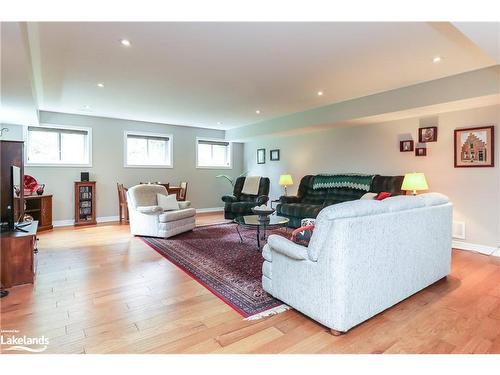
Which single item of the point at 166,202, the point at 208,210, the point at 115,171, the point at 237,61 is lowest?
the point at 208,210

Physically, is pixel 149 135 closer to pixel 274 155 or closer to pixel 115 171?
pixel 115 171

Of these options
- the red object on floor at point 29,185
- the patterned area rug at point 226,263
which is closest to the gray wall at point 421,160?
the patterned area rug at point 226,263

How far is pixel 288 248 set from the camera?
2.11 metres

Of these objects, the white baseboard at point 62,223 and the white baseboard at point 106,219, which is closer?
the white baseboard at point 62,223

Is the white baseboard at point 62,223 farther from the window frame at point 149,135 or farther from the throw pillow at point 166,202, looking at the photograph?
the throw pillow at point 166,202

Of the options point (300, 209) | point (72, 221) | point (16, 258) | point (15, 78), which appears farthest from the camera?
point (72, 221)

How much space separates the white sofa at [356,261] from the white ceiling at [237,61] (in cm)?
158

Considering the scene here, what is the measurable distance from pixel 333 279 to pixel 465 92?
10.5 ft

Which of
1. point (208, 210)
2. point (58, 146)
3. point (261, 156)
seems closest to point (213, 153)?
point (261, 156)

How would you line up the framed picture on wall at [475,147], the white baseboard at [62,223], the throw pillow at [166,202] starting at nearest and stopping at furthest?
1. the framed picture on wall at [475,147]
2. the throw pillow at [166,202]
3. the white baseboard at [62,223]

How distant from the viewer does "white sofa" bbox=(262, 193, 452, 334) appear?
6.03 ft

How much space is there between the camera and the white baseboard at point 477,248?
3.79 meters

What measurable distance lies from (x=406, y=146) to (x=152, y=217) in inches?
173
